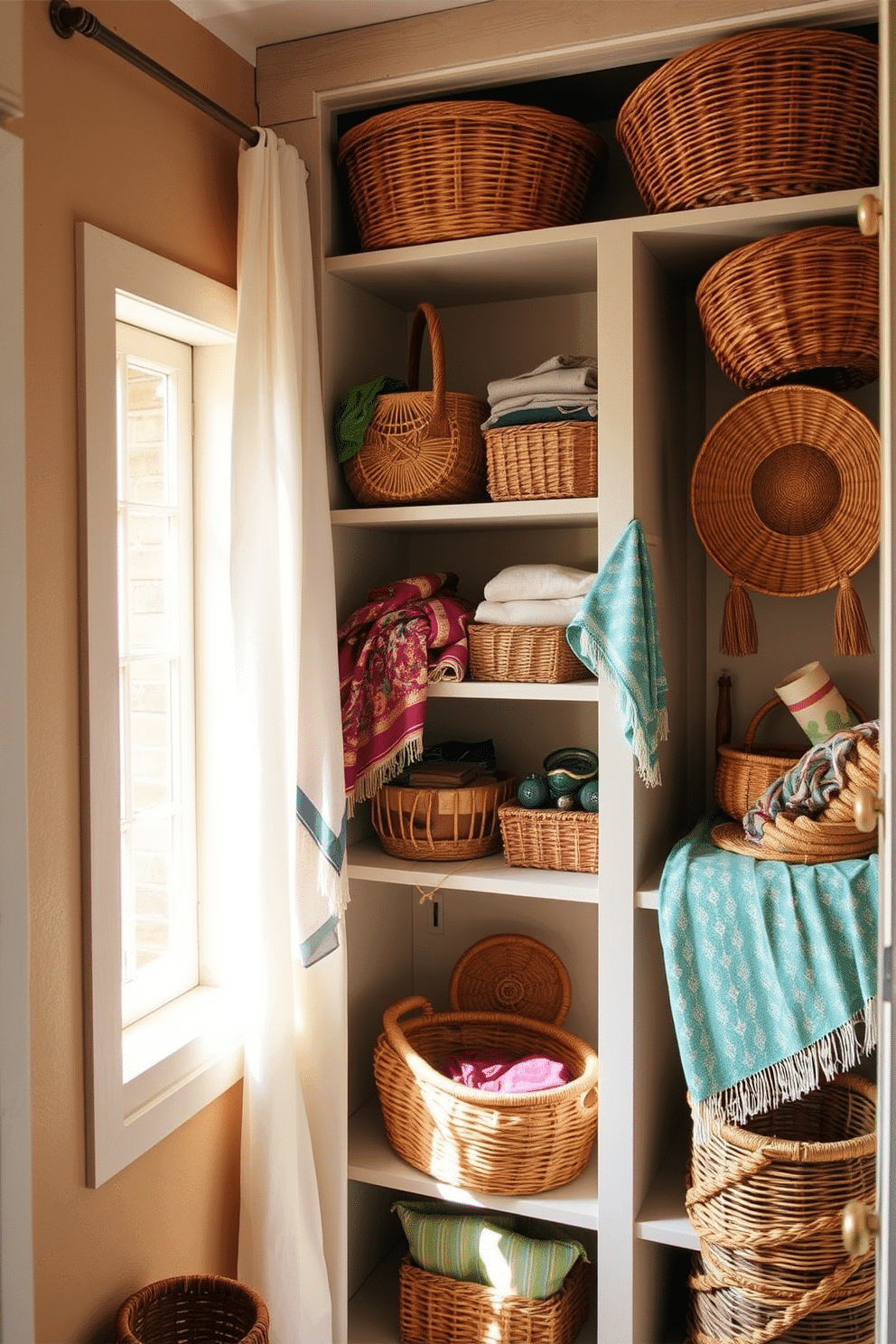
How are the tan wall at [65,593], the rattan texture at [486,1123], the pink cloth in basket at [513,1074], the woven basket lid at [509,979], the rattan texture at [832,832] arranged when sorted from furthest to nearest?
1. the woven basket lid at [509,979]
2. the pink cloth in basket at [513,1074]
3. the rattan texture at [486,1123]
4. the rattan texture at [832,832]
5. the tan wall at [65,593]

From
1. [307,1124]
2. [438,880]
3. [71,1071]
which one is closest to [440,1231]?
[307,1124]

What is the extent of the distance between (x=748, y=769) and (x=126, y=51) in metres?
1.56

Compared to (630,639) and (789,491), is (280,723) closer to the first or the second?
(630,639)

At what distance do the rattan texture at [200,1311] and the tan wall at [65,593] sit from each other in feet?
0.15

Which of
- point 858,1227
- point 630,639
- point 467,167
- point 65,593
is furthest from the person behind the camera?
point 467,167

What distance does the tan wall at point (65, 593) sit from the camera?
64.4 inches

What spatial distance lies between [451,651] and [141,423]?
707mm

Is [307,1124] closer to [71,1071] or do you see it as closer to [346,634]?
[71,1071]

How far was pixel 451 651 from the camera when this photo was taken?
2207 mm

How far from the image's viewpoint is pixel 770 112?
6.00 feet

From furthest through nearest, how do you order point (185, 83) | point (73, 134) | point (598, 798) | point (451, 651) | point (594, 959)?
point (594, 959), point (451, 651), point (598, 798), point (185, 83), point (73, 134)

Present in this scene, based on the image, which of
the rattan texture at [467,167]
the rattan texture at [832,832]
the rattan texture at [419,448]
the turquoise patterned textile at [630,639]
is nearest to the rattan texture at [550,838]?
the turquoise patterned textile at [630,639]

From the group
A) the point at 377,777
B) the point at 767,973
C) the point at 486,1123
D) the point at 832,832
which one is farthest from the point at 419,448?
the point at 486,1123

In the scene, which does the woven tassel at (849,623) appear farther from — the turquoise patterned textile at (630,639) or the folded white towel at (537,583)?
the folded white towel at (537,583)
